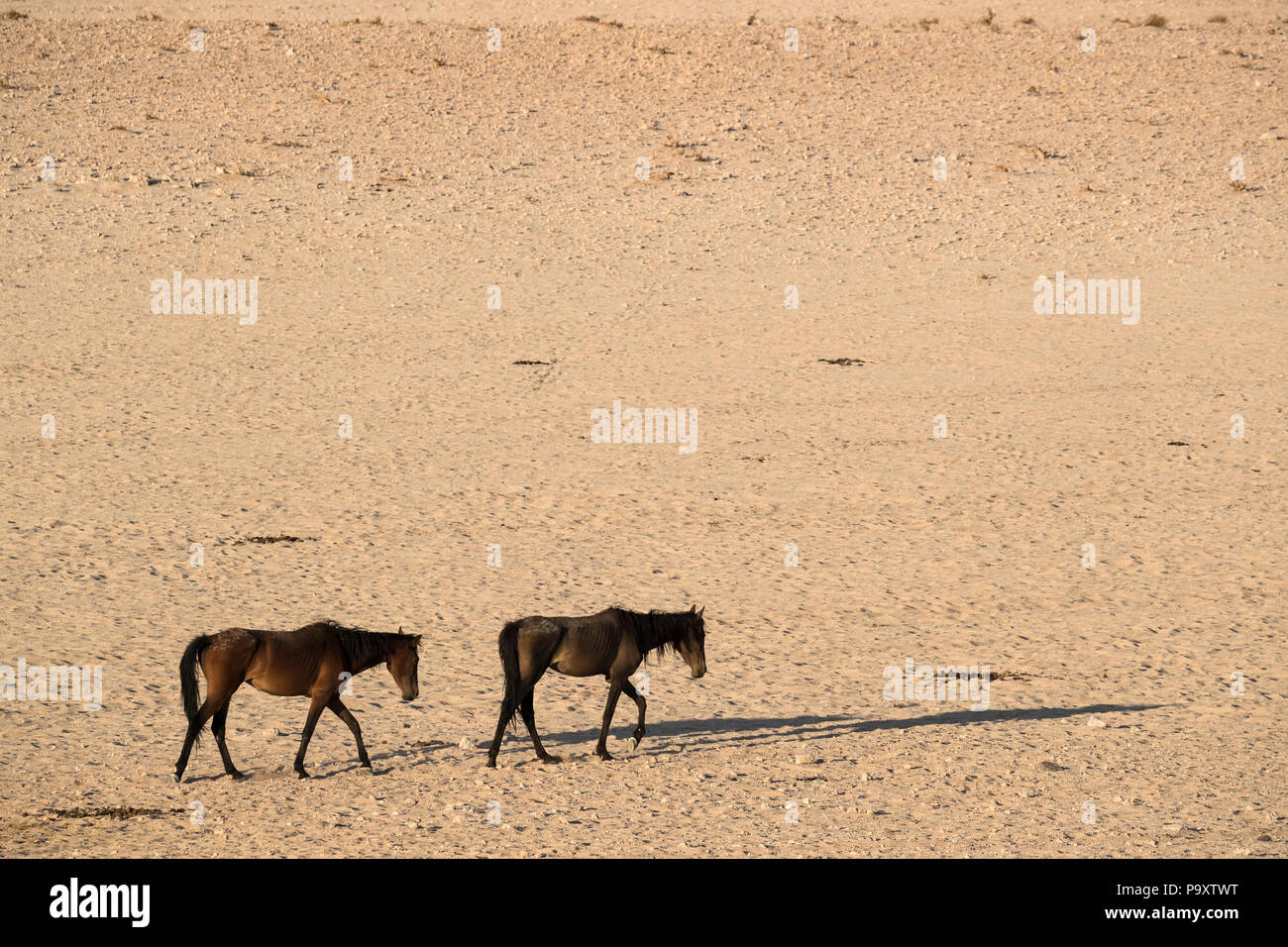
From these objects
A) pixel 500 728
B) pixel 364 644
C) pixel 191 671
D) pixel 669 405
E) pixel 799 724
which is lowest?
pixel 799 724

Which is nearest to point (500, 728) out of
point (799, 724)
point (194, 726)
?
point (194, 726)

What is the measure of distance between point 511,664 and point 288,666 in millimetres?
1475

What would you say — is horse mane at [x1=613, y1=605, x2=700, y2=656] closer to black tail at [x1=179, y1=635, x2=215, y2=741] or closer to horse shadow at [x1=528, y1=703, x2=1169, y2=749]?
horse shadow at [x1=528, y1=703, x2=1169, y2=749]

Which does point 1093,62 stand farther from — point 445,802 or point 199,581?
point 445,802

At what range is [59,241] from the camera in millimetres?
30281

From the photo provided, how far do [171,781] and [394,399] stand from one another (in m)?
12.6

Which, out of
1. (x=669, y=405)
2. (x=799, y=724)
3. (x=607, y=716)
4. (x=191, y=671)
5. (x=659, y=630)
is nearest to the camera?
(x=191, y=671)

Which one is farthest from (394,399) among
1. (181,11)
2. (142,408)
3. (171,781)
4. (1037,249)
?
(181,11)

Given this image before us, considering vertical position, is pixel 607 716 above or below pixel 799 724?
above

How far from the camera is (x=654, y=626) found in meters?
11.4

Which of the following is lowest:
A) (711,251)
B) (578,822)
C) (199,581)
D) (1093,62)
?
(578,822)

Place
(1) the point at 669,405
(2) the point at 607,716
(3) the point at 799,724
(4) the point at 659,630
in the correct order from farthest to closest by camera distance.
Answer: (1) the point at 669,405 → (3) the point at 799,724 → (4) the point at 659,630 → (2) the point at 607,716

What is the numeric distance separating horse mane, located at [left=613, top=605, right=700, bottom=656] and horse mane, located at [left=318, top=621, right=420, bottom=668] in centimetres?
148

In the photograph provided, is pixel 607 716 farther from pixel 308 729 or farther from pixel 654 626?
pixel 308 729
